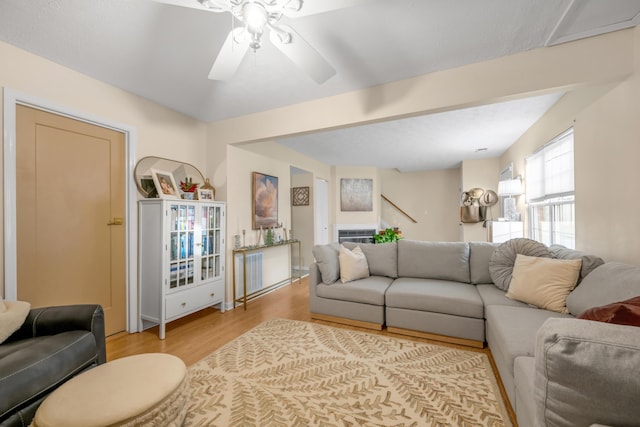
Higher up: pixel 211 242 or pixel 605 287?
pixel 211 242

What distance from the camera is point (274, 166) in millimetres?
4504

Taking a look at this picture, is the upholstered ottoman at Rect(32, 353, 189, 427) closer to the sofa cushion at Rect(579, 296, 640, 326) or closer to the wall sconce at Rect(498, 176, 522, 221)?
the sofa cushion at Rect(579, 296, 640, 326)

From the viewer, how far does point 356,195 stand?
6637 mm

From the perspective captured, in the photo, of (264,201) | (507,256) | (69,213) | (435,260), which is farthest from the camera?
(264,201)

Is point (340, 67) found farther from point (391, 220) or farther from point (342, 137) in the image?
point (391, 220)

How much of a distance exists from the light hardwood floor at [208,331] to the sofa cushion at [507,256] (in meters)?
0.69

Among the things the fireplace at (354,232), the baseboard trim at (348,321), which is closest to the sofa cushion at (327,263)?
the baseboard trim at (348,321)

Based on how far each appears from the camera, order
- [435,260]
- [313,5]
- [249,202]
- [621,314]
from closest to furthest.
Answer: [621,314] → [313,5] → [435,260] → [249,202]

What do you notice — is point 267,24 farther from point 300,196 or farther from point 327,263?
point 300,196

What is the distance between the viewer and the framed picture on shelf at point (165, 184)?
2799mm

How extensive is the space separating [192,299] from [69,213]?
4.41ft

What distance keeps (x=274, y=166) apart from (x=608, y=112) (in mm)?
3815

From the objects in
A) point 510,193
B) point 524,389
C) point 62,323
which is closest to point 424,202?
point 510,193

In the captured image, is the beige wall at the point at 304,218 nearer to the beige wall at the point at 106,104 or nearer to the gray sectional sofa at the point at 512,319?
the gray sectional sofa at the point at 512,319
